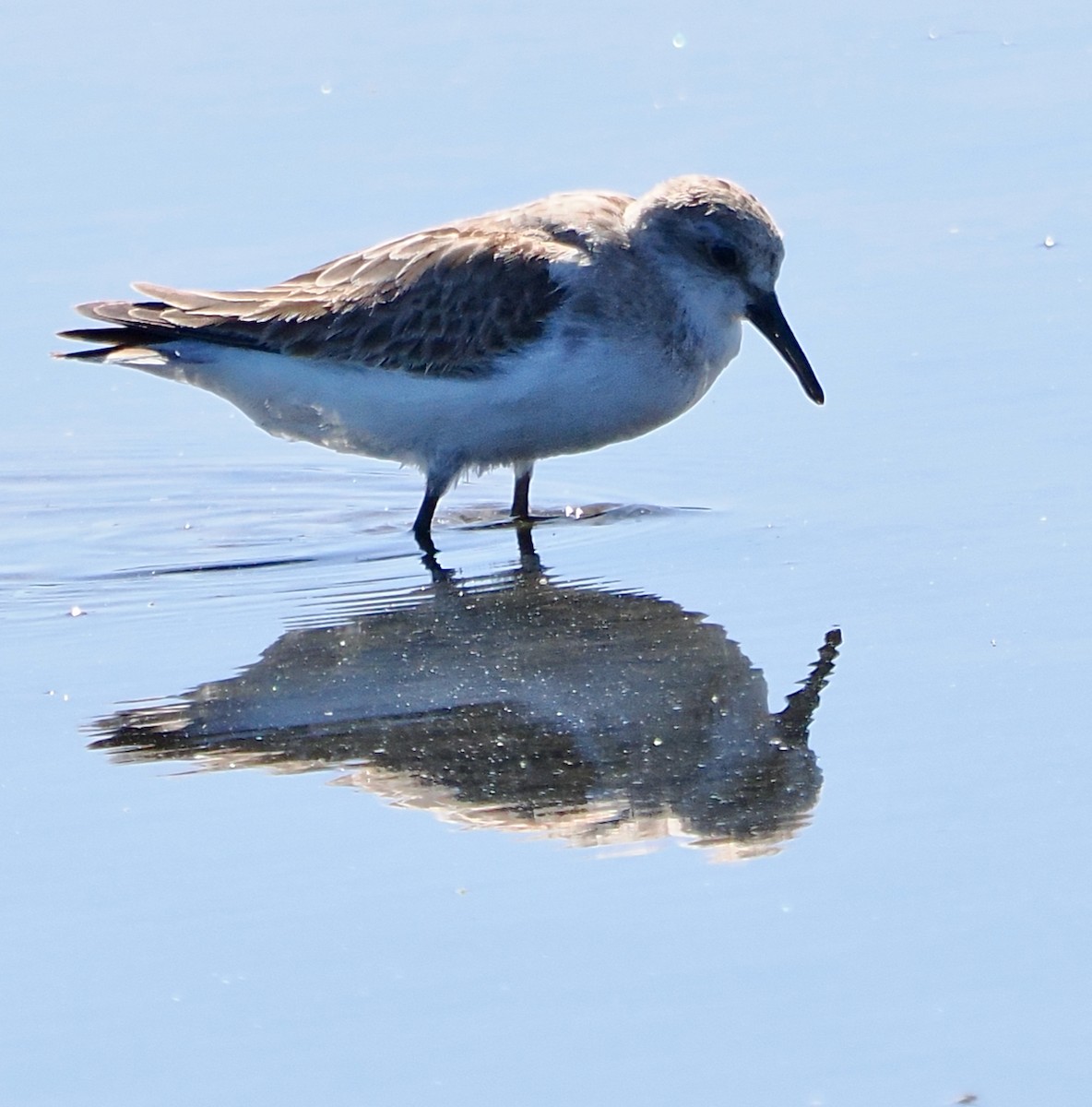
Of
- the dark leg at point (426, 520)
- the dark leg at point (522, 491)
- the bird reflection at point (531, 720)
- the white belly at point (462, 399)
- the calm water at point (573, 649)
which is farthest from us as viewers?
the dark leg at point (522, 491)

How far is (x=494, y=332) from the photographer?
748 cm

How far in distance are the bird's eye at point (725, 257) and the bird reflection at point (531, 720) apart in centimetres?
147

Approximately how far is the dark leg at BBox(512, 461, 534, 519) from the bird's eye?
935 mm

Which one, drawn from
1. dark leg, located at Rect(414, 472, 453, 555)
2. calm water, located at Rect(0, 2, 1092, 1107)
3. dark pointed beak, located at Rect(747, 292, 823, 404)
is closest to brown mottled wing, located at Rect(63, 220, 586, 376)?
dark leg, located at Rect(414, 472, 453, 555)

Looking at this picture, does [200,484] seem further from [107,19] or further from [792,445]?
[107,19]

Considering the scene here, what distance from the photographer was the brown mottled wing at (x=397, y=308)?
751cm

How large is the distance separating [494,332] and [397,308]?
0.50 m

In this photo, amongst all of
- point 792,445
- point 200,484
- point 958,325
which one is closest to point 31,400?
point 200,484

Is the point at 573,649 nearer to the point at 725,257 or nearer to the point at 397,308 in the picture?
the point at 725,257

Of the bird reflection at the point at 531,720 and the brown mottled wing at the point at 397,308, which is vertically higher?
the brown mottled wing at the point at 397,308

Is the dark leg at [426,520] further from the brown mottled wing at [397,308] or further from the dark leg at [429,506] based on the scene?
the brown mottled wing at [397,308]

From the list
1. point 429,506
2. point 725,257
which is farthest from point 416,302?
point 725,257

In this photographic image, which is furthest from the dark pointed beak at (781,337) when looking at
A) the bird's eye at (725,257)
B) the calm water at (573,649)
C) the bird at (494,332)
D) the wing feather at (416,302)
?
the wing feather at (416,302)

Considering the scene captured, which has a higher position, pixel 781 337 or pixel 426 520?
pixel 781 337
